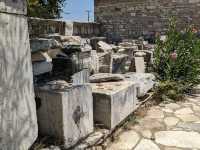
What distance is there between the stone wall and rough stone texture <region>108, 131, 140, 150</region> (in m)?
2.30

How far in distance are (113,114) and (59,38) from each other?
1.92 metres

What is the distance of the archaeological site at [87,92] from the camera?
217 centimetres

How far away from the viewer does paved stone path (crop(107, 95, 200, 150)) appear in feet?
10.8

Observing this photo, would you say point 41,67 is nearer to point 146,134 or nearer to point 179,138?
point 146,134

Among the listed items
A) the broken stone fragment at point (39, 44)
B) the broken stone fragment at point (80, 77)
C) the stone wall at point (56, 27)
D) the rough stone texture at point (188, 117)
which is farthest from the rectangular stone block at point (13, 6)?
the rough stone texture at point (188, 117)

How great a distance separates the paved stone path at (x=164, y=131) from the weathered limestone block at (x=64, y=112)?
1.85 ft

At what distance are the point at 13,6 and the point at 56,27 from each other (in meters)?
4.18

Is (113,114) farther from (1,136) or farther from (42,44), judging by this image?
(1,136)

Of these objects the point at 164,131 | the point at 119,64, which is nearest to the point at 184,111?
the point at 164,131

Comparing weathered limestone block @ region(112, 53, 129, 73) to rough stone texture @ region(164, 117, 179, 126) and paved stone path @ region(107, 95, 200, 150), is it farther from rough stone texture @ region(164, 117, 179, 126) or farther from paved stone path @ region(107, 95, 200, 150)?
rough stone texture @ region(164, 117, 179, 126)

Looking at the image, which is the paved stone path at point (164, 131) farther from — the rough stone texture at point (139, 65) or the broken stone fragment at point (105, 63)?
the rough stone texture at point (139, 65)

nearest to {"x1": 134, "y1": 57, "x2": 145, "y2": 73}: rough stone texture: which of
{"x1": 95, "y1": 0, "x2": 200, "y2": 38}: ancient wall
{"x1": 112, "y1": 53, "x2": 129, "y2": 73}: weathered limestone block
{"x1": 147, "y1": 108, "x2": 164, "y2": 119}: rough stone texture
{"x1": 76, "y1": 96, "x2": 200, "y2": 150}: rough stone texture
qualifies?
{"x1": 112, "y1": 53, "x2": 129, "y2": 73}: weathered limestone block

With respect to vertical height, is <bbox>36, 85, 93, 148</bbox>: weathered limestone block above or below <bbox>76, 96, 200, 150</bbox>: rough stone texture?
above

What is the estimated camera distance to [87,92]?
296cm
